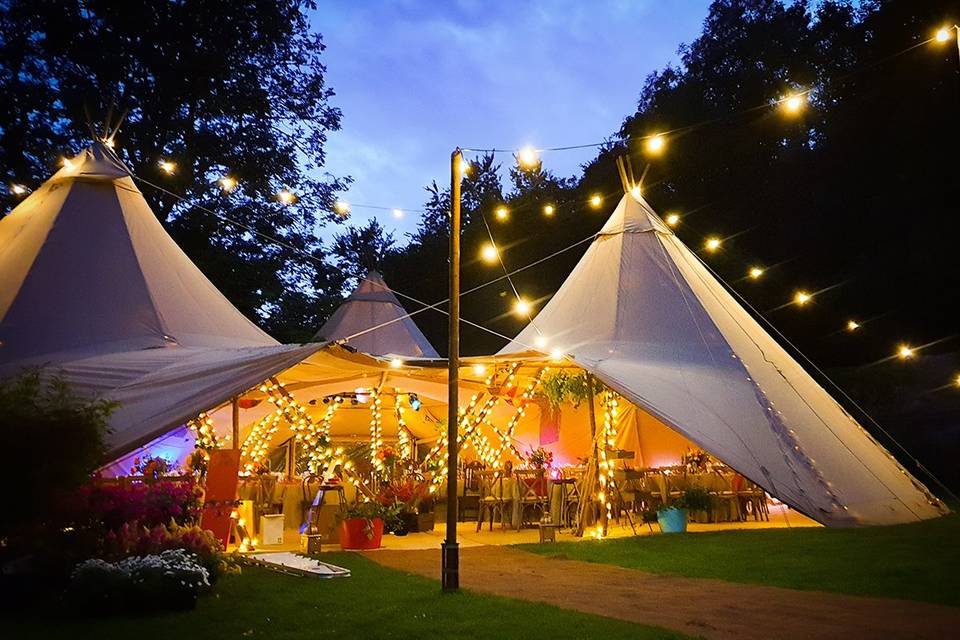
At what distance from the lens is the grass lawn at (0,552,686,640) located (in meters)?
4.52

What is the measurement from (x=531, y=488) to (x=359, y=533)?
303 centimetres

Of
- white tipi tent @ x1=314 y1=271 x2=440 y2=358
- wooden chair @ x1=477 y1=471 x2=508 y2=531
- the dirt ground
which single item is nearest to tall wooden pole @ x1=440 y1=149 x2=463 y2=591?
the dirt ground

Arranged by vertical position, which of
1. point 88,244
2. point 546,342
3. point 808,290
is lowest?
point 546,342

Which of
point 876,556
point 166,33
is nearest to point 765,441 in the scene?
point 876,556

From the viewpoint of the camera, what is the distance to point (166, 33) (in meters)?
17.7

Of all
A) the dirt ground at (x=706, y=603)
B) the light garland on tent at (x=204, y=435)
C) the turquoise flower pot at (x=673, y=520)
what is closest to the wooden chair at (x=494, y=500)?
the turquoise flower pot at (x=673, y=520)

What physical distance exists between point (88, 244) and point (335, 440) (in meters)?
8.00

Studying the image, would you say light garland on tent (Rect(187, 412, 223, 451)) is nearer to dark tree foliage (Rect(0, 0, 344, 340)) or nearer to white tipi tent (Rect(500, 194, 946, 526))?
white tipi tent (Rect(500, 194, 946, 526))

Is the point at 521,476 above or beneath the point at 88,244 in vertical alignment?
beneath

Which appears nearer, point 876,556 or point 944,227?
point 876,556

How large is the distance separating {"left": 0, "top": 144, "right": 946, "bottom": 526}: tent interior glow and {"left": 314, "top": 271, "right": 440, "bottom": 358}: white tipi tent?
6587 mm

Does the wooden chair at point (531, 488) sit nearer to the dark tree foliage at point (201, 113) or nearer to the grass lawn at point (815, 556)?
the grass lawn at point (815, 556)

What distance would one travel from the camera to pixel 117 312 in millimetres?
9383

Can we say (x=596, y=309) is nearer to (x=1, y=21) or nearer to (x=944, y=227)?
(x=944, y=227)
